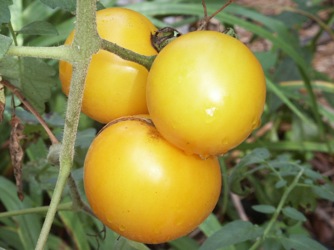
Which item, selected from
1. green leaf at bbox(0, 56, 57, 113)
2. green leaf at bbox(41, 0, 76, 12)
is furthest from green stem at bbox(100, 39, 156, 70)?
green leaf at bbox(0, 56, 57, 113)

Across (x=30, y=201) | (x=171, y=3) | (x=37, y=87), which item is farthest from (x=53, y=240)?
(x=171, y=3)

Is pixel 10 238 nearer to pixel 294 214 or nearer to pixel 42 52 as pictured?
pixel 294 214

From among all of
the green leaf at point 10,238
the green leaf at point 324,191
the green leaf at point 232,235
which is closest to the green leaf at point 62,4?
the green leaf at point 232,235

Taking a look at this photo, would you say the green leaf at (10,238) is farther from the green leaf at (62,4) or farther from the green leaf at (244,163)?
the green leaf at (62,4)

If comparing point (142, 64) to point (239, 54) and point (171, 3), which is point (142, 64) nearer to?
point (239, 54)

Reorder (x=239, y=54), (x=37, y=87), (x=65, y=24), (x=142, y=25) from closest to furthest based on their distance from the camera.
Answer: (x=239, y=54)
(x=142, y=25)
(x=37, y=87)
(x=65, y=24)

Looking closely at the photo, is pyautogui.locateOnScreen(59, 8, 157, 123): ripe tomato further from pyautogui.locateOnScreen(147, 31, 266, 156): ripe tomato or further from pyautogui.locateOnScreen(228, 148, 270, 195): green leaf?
pyautogui.locateOnScreen(228, 148, 270, 195): green leaf
